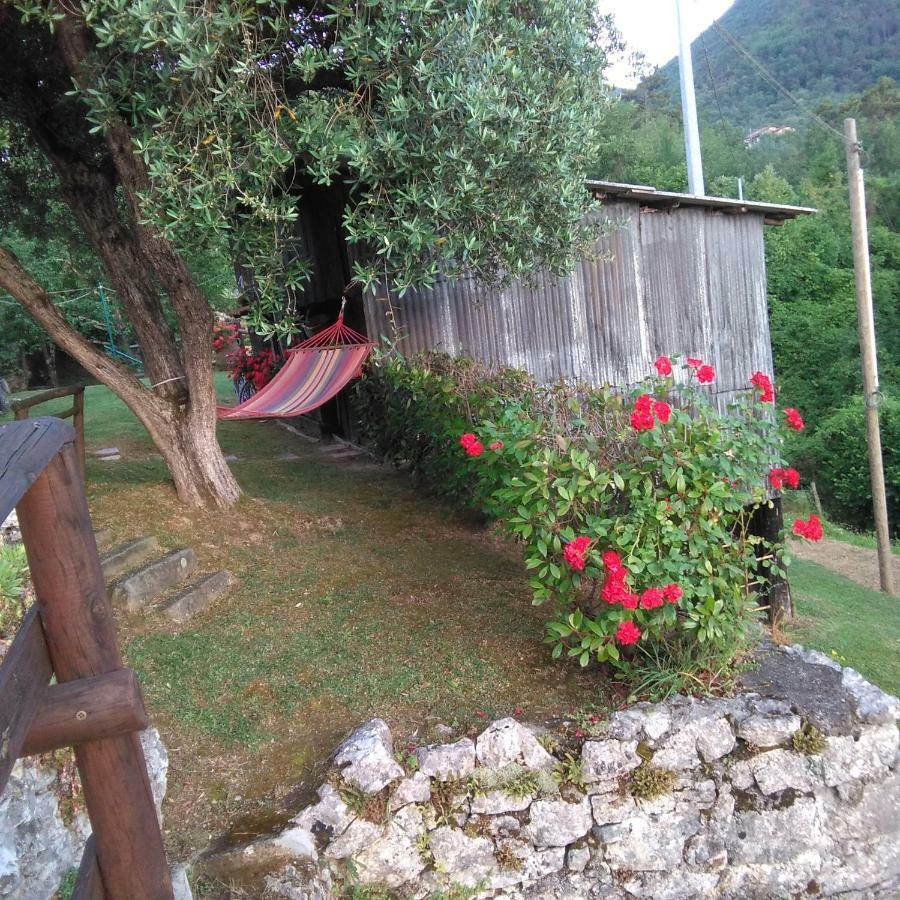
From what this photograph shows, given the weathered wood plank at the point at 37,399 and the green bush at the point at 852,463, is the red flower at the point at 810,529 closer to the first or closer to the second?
the weathered wood plank at the point at 37,399

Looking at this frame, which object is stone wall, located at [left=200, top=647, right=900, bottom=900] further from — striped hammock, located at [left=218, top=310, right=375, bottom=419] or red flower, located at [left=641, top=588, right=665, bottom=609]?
striped hammock, located at [left=218, top=310, right=375, bottom=419]

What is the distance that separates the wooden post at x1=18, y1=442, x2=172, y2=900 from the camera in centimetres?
138

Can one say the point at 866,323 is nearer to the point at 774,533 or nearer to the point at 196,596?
the point at 774,533

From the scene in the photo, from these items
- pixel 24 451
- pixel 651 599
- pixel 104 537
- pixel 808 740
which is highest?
pixel 24 451

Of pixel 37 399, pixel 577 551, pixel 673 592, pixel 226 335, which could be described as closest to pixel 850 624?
pixel 673 592

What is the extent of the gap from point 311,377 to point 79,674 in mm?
5245

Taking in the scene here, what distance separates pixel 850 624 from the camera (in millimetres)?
7461

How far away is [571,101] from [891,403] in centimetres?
1351

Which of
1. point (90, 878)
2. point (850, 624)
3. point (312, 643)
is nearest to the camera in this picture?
point (90, 878)

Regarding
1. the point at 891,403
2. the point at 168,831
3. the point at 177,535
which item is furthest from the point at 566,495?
the point at 891,403

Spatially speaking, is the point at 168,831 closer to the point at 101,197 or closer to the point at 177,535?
the point at 177,535

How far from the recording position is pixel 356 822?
311 centimetres

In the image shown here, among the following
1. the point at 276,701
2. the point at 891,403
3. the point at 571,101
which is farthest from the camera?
the point at 891,403

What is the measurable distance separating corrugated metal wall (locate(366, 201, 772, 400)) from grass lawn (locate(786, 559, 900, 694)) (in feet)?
8.37
